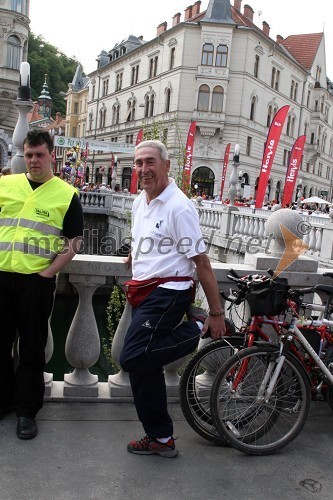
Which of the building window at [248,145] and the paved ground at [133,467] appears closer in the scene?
the paved ground at [133,467]

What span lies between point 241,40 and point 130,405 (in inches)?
1818

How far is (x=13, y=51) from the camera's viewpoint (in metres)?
41.5

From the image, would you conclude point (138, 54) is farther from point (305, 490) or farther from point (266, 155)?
point (305, 490)

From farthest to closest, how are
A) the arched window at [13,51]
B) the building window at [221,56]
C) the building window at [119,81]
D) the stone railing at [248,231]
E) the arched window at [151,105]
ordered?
the building window at [119,81], the arched window at [151,105], the building window at [221,56], the arched window at [13,51], the stone railing at [248,231]

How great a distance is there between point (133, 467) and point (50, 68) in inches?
3801

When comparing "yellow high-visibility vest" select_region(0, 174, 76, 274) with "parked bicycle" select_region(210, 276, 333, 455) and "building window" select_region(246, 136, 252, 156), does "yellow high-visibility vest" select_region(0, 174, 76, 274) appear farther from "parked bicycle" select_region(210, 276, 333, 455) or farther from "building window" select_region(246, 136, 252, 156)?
"building window" select_region(246, 136, 252, 156)

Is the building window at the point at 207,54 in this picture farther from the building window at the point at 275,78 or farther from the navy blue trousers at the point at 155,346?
the navy blue trousers at the point at 155,346

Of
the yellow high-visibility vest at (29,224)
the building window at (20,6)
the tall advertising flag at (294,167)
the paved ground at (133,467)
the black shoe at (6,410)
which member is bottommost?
the paved ground at (133,467)

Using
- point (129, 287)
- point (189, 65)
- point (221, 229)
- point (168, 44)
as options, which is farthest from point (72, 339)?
point (168, 44)

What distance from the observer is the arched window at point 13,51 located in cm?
4116

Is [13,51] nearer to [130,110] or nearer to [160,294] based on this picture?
[130,110]

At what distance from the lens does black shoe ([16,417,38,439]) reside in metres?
3.07

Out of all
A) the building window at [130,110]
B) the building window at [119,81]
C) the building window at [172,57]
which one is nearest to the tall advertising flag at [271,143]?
the building window at [172,57]

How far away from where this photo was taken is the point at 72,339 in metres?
3.73
